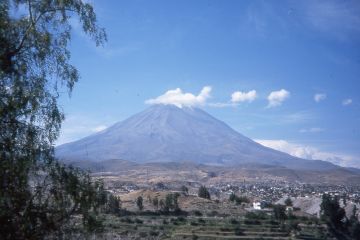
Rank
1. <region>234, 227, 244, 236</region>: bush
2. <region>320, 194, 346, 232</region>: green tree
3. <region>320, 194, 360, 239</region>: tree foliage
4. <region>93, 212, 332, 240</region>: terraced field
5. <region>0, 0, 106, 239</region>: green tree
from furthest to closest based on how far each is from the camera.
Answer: <region>320, 194, 346, 232</region>: green tree < <region>320, 194, 360, 239</region>: tree foliage < <region>234, 227, 244, 236</region>: bush < <region>93, 212, 332, 240</region>: terraced field < <region>0, 0, 106, 239</region>: green tree

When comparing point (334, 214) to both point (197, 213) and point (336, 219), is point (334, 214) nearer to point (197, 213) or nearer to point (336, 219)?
point (336, 219)

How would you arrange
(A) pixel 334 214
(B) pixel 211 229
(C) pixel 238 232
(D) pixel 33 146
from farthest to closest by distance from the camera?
(A) pixel 334 214 < (B) pixel 211 229 < (C) pixel 238 232 < (D) pixel 33 146

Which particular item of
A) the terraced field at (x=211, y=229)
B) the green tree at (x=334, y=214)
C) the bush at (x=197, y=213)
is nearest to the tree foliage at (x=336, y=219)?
the green tree at (x=334, y=214)

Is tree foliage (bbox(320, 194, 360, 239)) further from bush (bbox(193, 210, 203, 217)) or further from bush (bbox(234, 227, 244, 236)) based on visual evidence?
bush (bbox(193, 210, 203, 217))

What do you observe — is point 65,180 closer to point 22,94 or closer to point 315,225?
point 22,94

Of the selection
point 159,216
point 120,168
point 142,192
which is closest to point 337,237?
point 159,216

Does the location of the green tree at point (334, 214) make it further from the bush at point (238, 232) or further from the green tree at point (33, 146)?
the green tree at point (33, 146)

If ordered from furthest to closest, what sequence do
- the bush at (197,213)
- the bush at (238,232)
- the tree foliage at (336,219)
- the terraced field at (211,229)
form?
the bush at (197,213)
the tree foliage at (336,219)
the bush at (238,232)
the terraced field at (211,229)

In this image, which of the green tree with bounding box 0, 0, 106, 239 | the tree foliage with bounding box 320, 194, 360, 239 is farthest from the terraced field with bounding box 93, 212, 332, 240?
the green tree with bounding box 0, 0, 106, 239

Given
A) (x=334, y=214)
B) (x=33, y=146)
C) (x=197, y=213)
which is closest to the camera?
(x=33, y=146)

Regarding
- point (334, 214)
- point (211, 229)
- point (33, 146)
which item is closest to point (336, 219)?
point (334, 214)

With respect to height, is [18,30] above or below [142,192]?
above
